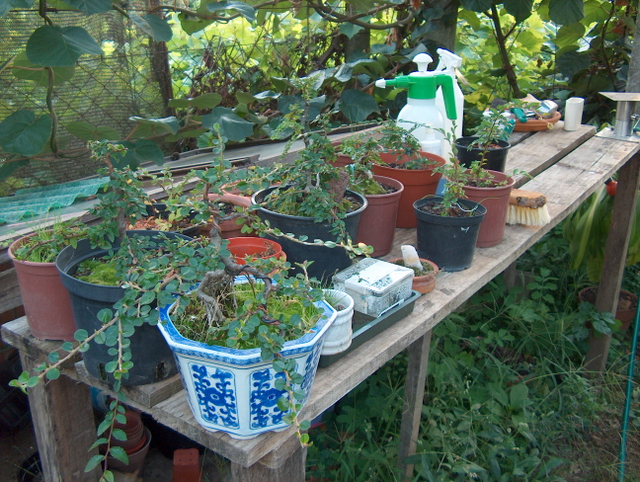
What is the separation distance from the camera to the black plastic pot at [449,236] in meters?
1.25

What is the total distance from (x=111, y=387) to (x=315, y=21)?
285cm

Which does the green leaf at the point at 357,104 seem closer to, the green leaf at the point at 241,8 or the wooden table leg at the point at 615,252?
the green leaf at the point at 241,8

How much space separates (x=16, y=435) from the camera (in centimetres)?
200

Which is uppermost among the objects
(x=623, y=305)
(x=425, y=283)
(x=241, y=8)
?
(x=241, y=8)

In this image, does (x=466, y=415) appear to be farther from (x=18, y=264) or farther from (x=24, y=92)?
(x=24, y=92)

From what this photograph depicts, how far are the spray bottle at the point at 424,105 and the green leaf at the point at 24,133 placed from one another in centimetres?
90

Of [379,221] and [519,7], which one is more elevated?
[519,7]

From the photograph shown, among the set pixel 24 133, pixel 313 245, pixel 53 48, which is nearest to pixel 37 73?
pixel 24 133

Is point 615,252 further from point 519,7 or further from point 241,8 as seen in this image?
point 241,8

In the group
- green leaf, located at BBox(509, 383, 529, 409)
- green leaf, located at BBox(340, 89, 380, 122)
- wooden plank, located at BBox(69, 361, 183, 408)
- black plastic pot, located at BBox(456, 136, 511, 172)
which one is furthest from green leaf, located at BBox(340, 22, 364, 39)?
wooden plank, located at BBox(69, 361, 183, 408)

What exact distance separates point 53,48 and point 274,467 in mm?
1058

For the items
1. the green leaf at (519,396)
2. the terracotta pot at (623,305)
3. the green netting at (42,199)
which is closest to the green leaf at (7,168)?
the green netting at (42,199)

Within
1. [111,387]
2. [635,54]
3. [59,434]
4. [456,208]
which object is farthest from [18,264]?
[635,54]

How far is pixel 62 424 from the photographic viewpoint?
48.6 inches
